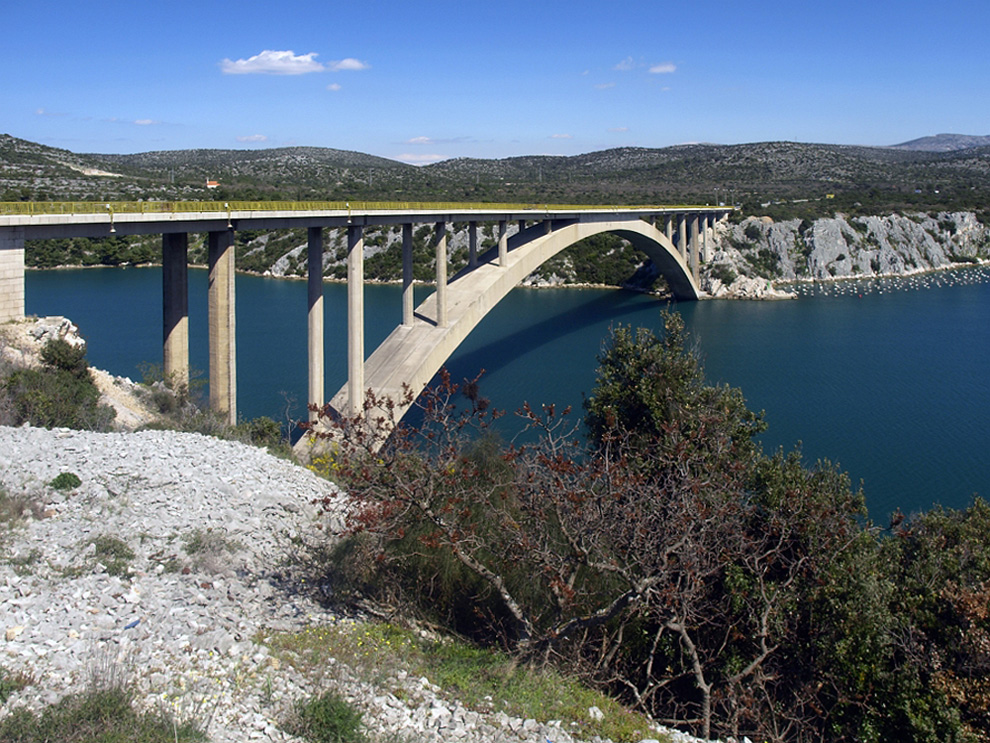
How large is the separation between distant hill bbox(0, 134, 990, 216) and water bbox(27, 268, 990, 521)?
283 inches

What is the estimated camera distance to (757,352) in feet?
103

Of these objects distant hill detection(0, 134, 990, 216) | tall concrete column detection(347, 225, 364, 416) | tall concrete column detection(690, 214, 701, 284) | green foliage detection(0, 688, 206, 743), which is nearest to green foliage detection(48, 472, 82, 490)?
green foliage detection(0, 688, 206, 743)

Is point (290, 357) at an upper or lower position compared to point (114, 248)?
lower

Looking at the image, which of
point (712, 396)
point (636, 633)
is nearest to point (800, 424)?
point (712, 396)

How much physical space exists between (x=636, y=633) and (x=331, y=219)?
1389 centimetres

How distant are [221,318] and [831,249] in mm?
48501

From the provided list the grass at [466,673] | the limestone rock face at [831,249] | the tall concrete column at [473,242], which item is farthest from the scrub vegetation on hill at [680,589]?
the limestone rock face at [831,249]

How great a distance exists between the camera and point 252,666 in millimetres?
5973

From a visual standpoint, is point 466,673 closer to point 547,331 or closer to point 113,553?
point 113,553

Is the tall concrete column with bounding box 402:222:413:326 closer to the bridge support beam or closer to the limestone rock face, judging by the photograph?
the bridge support beam

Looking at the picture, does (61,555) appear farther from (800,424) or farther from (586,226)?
(586,226)

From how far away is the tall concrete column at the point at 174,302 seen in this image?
15711mm

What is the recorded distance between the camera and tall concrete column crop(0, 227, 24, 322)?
1245 centimetres

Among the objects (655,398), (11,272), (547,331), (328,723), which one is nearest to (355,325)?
(11,272)
